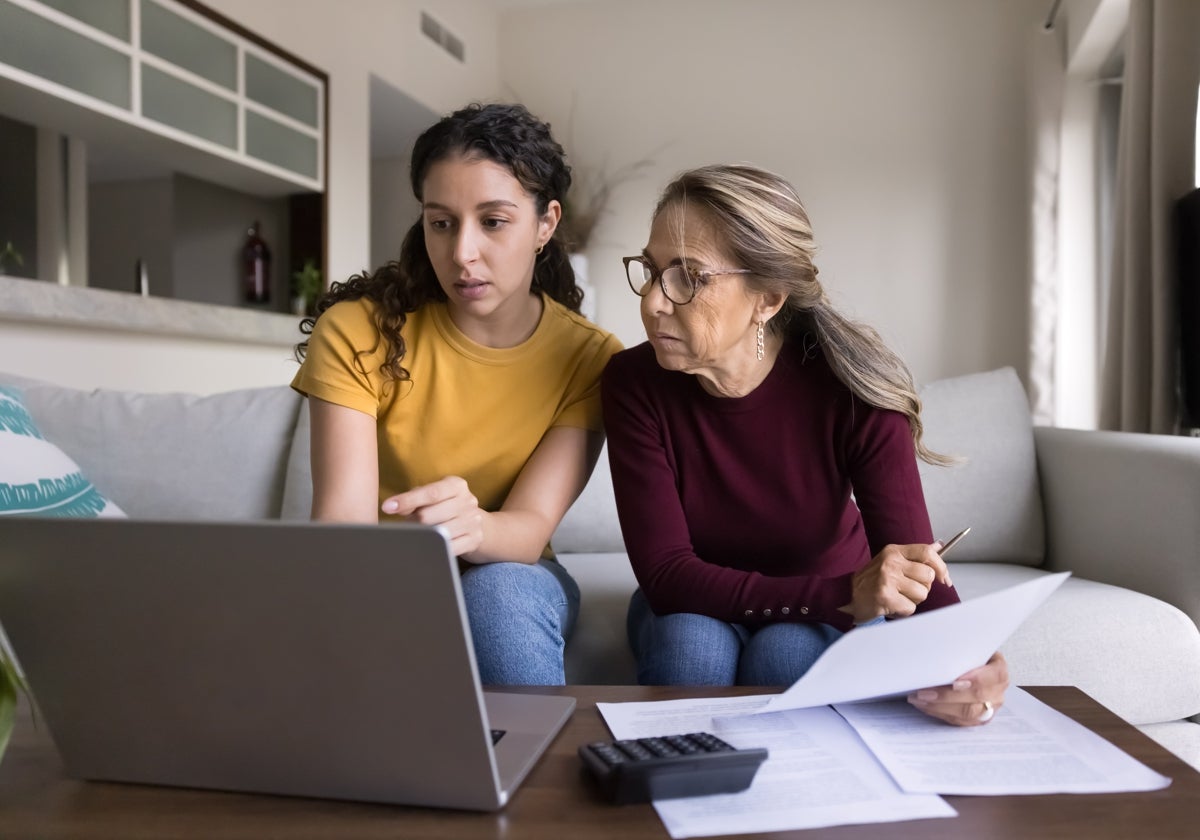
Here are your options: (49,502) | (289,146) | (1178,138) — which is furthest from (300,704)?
(289,146)

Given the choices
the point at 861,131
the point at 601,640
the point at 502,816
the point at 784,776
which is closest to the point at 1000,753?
the point at 784,776

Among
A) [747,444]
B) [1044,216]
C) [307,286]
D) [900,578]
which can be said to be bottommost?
[900,578]

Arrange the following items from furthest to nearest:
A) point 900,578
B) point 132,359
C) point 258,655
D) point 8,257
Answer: point 132,359, point 8,257, point 900,578, point 258,655

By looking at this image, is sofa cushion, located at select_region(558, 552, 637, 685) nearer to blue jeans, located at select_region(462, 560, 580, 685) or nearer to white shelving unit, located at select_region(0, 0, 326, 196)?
blue jeans, located at select_region(462, 560, 580, 685)

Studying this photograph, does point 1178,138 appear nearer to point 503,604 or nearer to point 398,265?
point 398,265

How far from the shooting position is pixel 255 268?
4125mm

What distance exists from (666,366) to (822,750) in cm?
63

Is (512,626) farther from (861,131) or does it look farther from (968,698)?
(861,131)

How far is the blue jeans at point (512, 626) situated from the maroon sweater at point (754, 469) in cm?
15

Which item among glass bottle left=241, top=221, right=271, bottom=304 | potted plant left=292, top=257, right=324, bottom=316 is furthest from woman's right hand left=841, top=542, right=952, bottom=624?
glass bottle left=241, top=221, right=271, bottom=304

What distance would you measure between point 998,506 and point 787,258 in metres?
1.12

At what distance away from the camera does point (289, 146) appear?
3.72m

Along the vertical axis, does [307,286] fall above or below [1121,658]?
above

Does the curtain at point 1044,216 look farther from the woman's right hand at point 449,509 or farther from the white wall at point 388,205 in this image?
the woman's right hand at point 449,509
